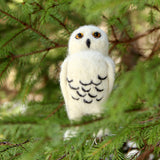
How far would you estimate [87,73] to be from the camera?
0.67m

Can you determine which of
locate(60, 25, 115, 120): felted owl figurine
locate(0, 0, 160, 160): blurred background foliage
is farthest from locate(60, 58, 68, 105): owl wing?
locate(0, 0, 160, 160): blurred background foliage

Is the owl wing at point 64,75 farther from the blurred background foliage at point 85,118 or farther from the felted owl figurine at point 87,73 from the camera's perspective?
the blurred background foliage at point 85,118

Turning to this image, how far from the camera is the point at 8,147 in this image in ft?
2.32

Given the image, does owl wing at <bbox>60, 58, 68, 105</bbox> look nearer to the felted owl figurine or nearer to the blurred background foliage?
the felted owl figurine

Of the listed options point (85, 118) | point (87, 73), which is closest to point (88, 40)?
point (87, 73)

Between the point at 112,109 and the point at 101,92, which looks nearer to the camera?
the point at 112,109

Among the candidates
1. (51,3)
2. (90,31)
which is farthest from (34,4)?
(90,31)

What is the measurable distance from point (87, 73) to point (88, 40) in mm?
126

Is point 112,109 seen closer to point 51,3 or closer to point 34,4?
point 51,3

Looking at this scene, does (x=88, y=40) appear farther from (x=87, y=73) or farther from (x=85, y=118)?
(x=85, y=118)

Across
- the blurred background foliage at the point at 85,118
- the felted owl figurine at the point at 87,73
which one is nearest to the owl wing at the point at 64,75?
the felted owl figurine at the point at 87,73

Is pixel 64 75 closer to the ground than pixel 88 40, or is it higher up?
closer to the ground

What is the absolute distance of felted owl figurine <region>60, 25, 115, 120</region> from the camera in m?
0.67

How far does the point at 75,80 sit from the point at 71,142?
0.78 ft
